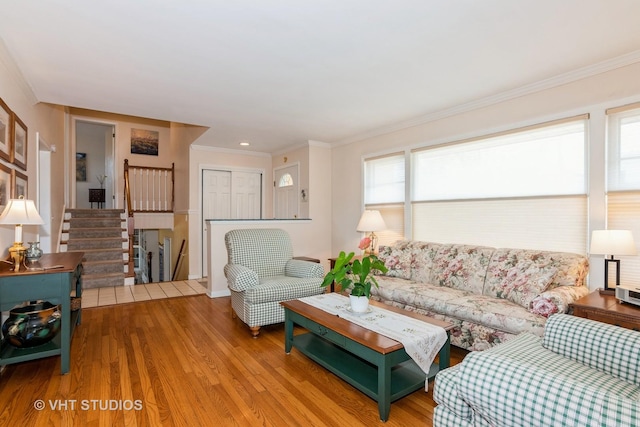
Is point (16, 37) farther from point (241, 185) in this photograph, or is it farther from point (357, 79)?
point (241, 185)

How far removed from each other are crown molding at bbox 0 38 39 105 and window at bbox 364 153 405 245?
3919 mm

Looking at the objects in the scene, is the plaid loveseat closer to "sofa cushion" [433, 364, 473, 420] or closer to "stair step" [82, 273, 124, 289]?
"sofa cushion" [433, 364, 473, 420]

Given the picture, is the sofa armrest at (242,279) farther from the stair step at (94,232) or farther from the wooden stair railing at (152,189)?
the wooden stair railing at (152,189)

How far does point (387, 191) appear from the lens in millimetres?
4680

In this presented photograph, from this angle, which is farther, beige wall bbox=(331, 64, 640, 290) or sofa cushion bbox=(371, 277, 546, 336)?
beige wall bbox=(331, 64, 640, 290)

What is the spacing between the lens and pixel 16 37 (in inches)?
89.7

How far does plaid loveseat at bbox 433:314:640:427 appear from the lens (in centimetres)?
103

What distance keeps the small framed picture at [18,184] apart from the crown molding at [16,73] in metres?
0.78

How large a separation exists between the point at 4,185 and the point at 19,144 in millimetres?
656

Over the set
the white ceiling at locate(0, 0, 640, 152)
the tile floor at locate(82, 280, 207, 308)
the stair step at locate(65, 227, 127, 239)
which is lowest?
the tile floor at locate(82, 280, 207, 308)

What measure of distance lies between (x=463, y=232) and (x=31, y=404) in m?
3.94

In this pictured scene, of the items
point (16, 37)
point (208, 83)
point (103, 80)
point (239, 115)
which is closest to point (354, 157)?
point (239, 115)

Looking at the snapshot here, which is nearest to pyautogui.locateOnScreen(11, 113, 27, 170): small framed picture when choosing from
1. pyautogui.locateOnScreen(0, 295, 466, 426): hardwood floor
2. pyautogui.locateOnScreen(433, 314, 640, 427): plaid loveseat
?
pyautogui.locateOnScreen(0, 295, 466, 426): hardwood floor

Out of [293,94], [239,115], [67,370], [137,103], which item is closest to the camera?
[67,370]
